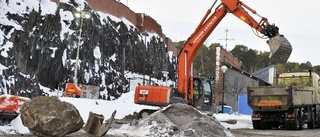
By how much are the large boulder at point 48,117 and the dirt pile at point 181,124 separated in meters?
2.96

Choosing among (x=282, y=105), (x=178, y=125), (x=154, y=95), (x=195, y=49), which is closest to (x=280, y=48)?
Answer: (x=282, y=105)

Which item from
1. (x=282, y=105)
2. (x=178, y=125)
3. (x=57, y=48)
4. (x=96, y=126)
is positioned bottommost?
(x=178, y=125)

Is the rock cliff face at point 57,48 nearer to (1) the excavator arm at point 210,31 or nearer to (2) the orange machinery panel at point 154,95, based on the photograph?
(2) the orange machinery panel at point 154,95

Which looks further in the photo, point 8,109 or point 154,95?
point 154,95

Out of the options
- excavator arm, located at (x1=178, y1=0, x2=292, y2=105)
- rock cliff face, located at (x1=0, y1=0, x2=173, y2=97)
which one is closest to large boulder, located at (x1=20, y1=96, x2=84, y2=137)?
excavator arm, located at (x1=178, y1=0, x2=292, y2=105)

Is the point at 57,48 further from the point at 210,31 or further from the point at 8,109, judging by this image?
the point at 8,109

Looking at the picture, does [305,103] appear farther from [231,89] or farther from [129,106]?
[231,89]

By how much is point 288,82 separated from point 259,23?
19.7 feet

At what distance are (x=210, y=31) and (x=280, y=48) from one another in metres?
3.55

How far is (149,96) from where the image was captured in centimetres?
1797

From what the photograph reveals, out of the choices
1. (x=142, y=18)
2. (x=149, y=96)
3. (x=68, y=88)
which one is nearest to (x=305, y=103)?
(x=149, y=96)

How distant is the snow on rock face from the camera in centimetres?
1190

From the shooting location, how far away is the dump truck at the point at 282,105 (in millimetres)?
19688

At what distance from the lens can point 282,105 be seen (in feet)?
64.5
